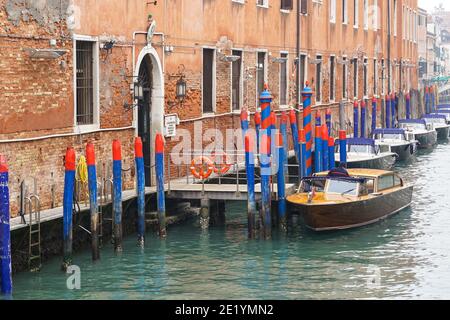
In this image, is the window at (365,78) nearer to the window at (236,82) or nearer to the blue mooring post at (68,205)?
the window at (236,82)

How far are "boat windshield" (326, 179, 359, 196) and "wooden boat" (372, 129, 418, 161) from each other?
13.9 metres

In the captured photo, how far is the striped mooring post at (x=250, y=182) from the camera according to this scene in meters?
18.4

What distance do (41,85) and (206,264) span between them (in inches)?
151

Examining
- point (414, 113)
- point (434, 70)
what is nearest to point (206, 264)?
point (414, 113)

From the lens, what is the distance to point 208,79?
957 inches

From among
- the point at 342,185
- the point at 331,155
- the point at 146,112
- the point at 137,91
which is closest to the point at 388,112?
the point at 331,155

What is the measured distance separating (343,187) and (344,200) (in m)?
0.40

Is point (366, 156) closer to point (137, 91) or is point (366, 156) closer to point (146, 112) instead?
point (146, 112)

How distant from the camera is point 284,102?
3036 cm

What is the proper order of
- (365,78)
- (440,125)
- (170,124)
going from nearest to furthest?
(170,124) < (365,78) < (440,125)

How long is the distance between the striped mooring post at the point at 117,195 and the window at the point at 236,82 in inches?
362

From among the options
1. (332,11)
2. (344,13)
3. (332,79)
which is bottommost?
(332,79)

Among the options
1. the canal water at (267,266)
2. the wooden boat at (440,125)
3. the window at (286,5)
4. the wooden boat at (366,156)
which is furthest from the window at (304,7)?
the wooden boat at (440,125)
